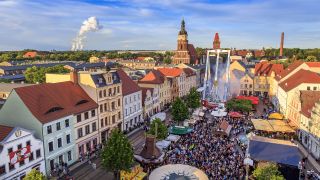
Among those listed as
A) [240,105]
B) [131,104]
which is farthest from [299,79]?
[131,104]

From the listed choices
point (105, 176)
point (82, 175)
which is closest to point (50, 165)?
point (82, 175)

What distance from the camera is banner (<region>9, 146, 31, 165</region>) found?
31.5 m

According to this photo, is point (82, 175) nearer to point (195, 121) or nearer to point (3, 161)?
point (3, 161)

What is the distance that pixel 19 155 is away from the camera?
32.3 meters

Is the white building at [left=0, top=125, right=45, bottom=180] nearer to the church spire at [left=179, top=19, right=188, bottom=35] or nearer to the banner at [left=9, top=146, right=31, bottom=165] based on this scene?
the banner at [left=9, top=146, right=31, bottom=165]

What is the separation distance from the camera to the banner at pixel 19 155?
31453 millimetres

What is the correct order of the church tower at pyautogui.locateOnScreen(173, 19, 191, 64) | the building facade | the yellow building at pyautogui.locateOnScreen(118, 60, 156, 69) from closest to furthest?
the building facade → the church tower at pyautogui.locateOnScreen(173, 19, 191, 64) → the yellow building at pyautogui.locateOnScreen(118, 60, 156, 69)

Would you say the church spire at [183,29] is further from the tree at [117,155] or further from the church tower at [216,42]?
the tree at [117,155]

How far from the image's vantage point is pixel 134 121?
201 ft

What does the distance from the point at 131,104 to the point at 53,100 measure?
71.2ft

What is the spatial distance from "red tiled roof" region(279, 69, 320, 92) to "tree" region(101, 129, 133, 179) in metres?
47.0

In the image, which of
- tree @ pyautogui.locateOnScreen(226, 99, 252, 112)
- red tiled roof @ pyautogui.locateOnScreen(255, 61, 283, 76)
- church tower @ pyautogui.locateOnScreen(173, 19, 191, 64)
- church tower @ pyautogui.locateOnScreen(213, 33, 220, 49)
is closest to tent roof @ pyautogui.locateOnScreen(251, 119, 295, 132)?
tree @ pyautogui.locateOnScreen(226, 99, 252, 112)

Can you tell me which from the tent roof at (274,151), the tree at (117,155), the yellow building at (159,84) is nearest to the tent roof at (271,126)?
the tent roof at (274,151)

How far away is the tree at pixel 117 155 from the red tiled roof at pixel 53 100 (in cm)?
928
